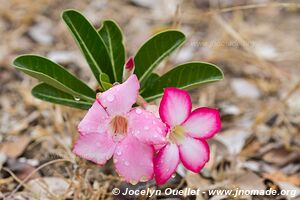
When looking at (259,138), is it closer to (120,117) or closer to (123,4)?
(120,117)

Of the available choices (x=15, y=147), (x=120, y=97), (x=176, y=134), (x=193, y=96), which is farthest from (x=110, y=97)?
(x=193, y=96)

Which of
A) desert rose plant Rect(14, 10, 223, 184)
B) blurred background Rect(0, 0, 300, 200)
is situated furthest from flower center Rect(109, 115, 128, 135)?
blurred background Rect(0, 0, 300, 200)

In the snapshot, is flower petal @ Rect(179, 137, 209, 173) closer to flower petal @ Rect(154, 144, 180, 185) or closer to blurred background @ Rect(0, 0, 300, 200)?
flower petal @ Rect(154, 144, 180, 185)

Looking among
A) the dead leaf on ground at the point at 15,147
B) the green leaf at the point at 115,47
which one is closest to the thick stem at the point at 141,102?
the green leaf at the point at 115,47

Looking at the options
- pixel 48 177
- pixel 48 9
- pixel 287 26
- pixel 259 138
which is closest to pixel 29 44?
pixel 48 9

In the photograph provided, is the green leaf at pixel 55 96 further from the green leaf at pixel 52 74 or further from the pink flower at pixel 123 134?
the pink flower at pixel 123 134
